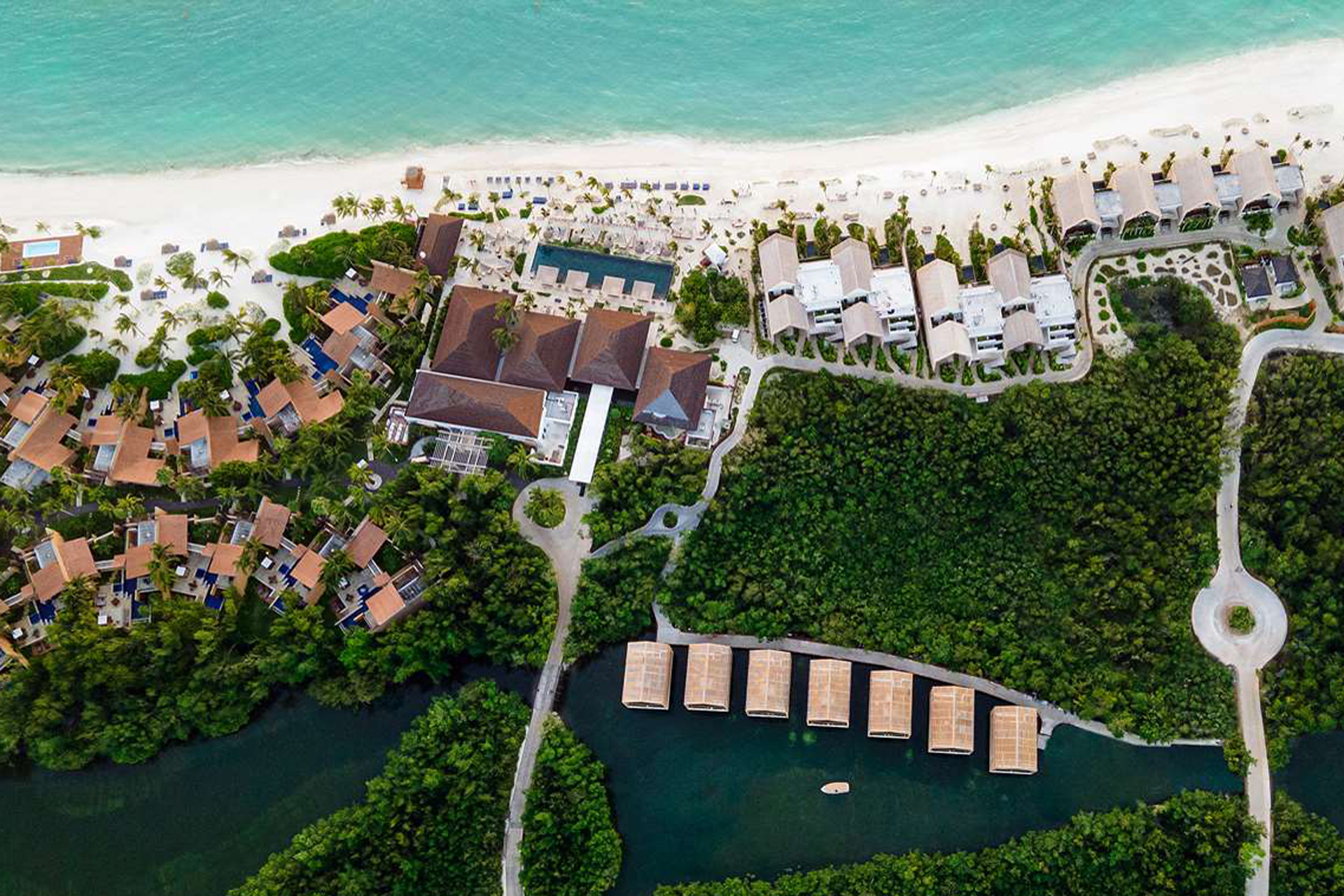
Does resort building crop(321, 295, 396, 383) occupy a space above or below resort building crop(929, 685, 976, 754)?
above

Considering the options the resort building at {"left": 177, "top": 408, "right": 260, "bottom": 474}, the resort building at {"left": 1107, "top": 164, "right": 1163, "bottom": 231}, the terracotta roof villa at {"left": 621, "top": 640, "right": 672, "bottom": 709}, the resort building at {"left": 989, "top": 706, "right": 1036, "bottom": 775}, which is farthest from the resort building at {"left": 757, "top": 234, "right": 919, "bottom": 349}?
the resort building at {"left": 177, "top": 408, "right": 260, "bottom": 474}

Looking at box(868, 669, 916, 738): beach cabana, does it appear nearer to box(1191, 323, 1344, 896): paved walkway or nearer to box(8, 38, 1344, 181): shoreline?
box(1191, 323, 1344, 896): paved walkway

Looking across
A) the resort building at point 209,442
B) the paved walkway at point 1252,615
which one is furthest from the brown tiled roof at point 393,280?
the paved walkway at point 1252,615

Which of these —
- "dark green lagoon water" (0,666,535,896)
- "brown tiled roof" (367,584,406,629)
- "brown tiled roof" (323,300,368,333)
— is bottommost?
"dark green lagoon water" (0,666,535,896)

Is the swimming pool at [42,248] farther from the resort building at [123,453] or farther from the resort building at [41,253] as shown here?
the resort building at [123,453]

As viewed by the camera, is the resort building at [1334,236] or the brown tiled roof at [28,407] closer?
the brown tiled roof at [28,407]
